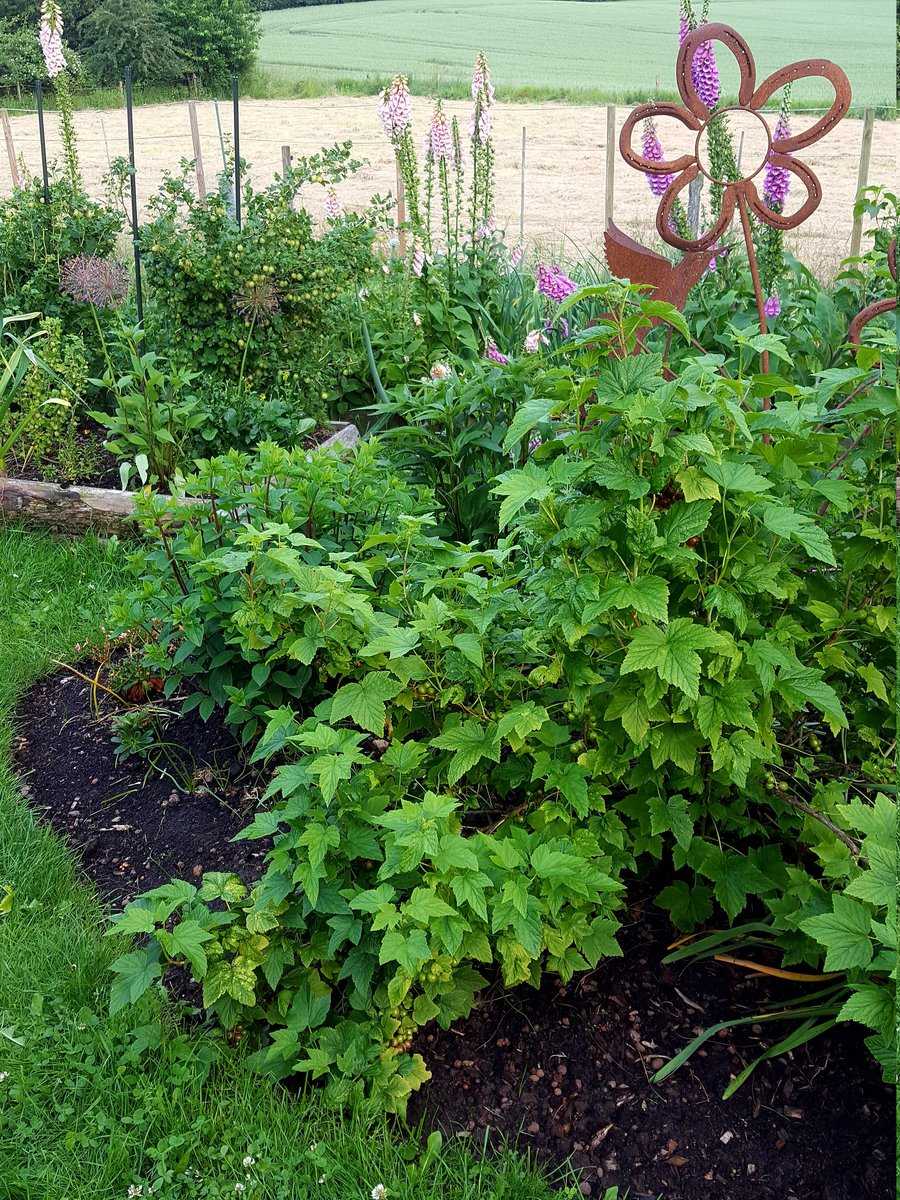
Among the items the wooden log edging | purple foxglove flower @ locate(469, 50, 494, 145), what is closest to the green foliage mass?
the wooden log edging

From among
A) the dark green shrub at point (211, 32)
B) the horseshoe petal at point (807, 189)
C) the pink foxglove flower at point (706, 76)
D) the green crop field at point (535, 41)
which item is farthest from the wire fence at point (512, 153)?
the horseshoe petal at point (807, 189)

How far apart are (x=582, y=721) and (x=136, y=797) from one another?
138 cm

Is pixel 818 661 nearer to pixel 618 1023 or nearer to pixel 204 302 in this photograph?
pixel 618 1023

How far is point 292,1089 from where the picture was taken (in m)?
2.01

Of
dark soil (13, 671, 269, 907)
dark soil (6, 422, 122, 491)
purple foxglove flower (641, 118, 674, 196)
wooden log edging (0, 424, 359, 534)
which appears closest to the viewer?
dark soil (13, 671, 269, 907)

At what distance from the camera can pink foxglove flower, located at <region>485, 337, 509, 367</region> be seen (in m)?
3.81

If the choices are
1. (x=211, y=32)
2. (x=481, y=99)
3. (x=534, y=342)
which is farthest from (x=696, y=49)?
(x=211, y=32)

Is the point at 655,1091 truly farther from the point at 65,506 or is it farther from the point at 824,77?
the point at 65,506

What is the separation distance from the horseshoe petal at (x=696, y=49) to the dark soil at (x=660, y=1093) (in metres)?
1.93

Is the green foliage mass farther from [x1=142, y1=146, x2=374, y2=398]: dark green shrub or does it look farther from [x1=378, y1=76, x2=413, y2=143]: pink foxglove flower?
[x1=378, y1=76, x2=413, y2=143]: pink foxglove flower

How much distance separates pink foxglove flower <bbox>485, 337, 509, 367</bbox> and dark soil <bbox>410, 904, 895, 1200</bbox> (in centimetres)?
232

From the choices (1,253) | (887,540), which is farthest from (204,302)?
(887,540)

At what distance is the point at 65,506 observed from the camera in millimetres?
4363

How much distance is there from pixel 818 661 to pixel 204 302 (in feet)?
10.9
